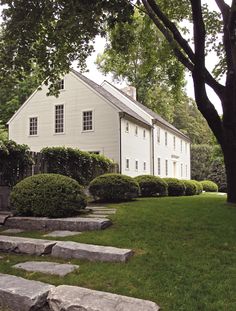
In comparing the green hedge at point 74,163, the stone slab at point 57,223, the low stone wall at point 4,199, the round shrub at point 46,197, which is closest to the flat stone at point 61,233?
the stone slab at point 57,223

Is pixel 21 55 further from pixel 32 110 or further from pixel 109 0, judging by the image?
pixel 32 110

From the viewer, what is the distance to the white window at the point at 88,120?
85.6ft

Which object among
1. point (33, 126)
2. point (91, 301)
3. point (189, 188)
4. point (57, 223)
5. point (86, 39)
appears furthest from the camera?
point (33, 126)

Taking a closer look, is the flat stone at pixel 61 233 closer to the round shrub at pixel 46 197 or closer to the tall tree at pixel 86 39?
the round shrub at pixel 46 197

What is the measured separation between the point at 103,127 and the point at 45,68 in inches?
491

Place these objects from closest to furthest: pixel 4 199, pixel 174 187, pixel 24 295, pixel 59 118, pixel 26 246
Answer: pixel 24 295
pixel 26 246
pixel 4 199
pixel 174 187
pixel 59 118

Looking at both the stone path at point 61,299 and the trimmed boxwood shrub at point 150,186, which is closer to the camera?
the stone path at point 61,299

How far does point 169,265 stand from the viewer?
222 inches

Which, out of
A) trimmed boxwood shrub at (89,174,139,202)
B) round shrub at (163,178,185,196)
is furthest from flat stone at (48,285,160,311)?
round shrub at (163,178,185,196)

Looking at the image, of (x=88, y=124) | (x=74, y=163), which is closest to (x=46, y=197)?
(x=74, y=163)

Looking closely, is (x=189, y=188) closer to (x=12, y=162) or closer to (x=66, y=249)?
(x=12, y=162)

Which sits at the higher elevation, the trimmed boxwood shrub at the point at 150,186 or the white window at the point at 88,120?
the white window at the point at 88,120

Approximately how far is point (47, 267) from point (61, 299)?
1495mm

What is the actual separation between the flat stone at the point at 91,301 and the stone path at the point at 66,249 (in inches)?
57.6
